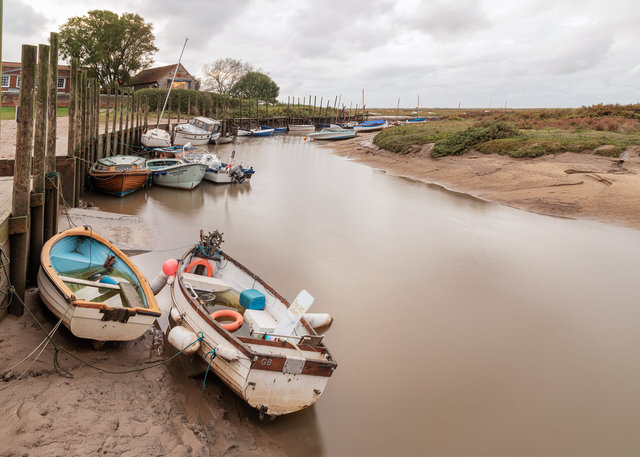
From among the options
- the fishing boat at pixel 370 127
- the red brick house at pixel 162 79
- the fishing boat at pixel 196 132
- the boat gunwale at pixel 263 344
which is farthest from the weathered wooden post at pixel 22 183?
the red brick house at pixel 162 79

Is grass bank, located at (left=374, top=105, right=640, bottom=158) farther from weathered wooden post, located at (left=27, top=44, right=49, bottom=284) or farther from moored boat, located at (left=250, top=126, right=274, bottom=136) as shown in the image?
weathered wooden post, located at (left=27, top=44, right=49, bottom=284)

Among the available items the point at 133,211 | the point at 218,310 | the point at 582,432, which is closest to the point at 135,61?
the point at 133,211

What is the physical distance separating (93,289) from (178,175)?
41.3 feet

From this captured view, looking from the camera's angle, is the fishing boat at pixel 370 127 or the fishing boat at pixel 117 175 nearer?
the fishing boat at pixel 117 175

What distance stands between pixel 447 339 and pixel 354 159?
88.6 ft

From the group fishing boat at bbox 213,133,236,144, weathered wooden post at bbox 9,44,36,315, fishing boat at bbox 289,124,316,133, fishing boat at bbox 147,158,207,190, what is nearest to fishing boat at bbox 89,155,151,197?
fishing boat at bbox 147,158,207,190

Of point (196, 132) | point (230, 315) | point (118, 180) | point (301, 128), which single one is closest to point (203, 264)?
point (230, 315)

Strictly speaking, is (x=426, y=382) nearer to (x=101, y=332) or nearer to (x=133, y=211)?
(x=101, y=332)

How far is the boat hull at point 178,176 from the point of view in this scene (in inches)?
715

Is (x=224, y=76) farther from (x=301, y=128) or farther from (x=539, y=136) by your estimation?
(x=539, y=136)

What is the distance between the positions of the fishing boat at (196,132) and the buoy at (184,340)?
28.2 m

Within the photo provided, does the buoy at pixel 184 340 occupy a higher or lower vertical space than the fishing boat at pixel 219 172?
lower

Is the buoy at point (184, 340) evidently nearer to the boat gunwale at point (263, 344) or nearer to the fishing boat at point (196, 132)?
the boat gunwale at point (263, 344)

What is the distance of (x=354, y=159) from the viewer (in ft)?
112
